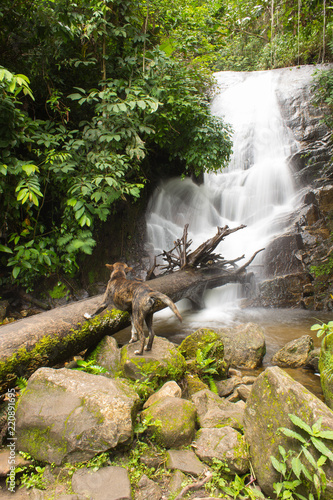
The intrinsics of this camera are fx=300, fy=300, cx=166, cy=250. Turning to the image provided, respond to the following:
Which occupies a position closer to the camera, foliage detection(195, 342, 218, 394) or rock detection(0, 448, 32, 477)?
rock detection(0, 448, 32, 477)

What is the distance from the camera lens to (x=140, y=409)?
10.0 ft

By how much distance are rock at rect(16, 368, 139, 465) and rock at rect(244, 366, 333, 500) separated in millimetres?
1023

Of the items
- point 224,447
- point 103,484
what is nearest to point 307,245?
point 224,447

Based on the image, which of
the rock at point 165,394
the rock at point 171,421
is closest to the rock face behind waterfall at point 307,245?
the rock at point 165,394

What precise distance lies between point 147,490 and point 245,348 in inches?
125

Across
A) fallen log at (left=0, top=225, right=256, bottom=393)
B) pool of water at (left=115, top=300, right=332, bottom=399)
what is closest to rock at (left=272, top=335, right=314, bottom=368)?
pool of water at (left=115, top=300, right=332, bottom=399)

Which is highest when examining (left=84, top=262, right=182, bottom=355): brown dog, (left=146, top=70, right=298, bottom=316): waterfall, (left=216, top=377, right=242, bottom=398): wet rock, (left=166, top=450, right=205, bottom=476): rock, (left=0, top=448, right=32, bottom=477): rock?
(left=146, top=70, right=298, bottom=316): waterfall

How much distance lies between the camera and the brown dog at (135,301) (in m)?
3.75

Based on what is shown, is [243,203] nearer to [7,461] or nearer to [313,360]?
[313,360]

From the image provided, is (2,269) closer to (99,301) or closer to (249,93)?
(99,301)

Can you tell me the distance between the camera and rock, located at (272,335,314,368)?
489 centimetres

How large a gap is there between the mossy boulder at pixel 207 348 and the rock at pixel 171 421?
1286mm

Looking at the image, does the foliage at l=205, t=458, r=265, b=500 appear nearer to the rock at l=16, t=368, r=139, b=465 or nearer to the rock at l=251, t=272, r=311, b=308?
the rock at l=16, t=368, r=139, b=465

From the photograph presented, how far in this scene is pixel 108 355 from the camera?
14.2 ft
